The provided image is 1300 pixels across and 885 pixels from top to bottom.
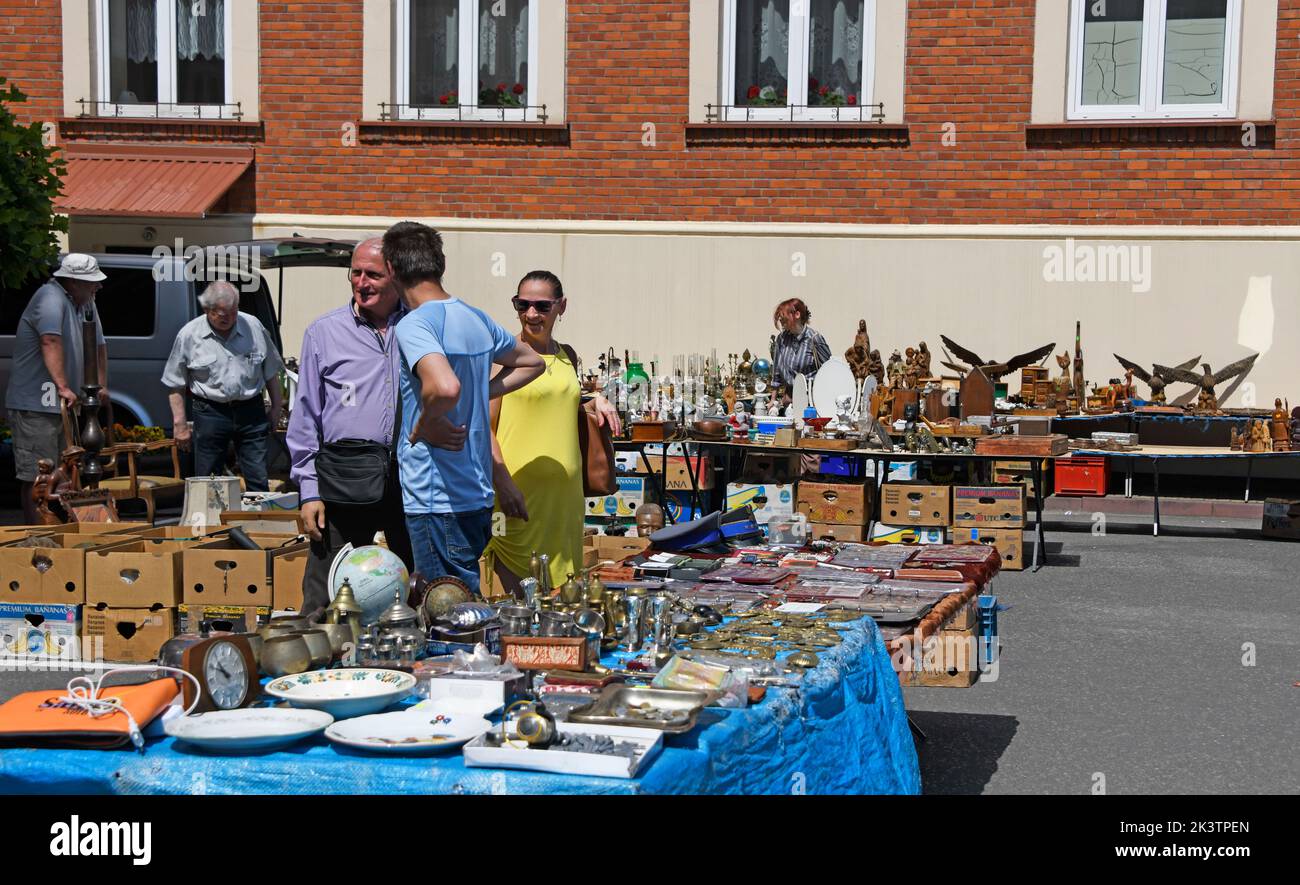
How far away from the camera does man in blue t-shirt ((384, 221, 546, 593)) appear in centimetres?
489

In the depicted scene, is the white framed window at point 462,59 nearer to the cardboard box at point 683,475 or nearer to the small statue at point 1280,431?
the cardboard box at point 683,475

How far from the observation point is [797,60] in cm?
1545

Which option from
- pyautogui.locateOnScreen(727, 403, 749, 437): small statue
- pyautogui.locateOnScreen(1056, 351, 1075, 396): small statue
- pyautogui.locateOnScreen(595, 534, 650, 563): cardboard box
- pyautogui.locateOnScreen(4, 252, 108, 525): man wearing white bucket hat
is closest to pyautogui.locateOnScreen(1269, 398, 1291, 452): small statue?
pyautogui.locateOnScreen(1056, 351, 1075, 396): small statue

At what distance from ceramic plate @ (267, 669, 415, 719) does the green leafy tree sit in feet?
26.1

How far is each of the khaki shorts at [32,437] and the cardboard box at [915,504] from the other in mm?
5513

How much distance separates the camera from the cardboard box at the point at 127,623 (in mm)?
7176

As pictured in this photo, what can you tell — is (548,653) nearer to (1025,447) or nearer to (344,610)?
(344,610)

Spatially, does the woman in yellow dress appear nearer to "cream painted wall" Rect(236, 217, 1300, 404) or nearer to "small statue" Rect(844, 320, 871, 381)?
"small statue" Rect(844, 320, 871, 381)

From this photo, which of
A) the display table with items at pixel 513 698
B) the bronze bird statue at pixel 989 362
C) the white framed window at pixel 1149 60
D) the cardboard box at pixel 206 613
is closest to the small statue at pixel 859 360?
the bronze bird statue at pixel 989 362

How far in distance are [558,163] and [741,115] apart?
1.92 metres

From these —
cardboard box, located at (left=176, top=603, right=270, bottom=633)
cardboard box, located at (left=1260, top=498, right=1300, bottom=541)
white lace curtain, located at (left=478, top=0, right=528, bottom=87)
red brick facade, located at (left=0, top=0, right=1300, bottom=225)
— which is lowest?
cardboard box, located at (left=1260, top=498, right=1300, bottom=541)

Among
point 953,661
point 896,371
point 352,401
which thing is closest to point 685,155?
point 896,371
